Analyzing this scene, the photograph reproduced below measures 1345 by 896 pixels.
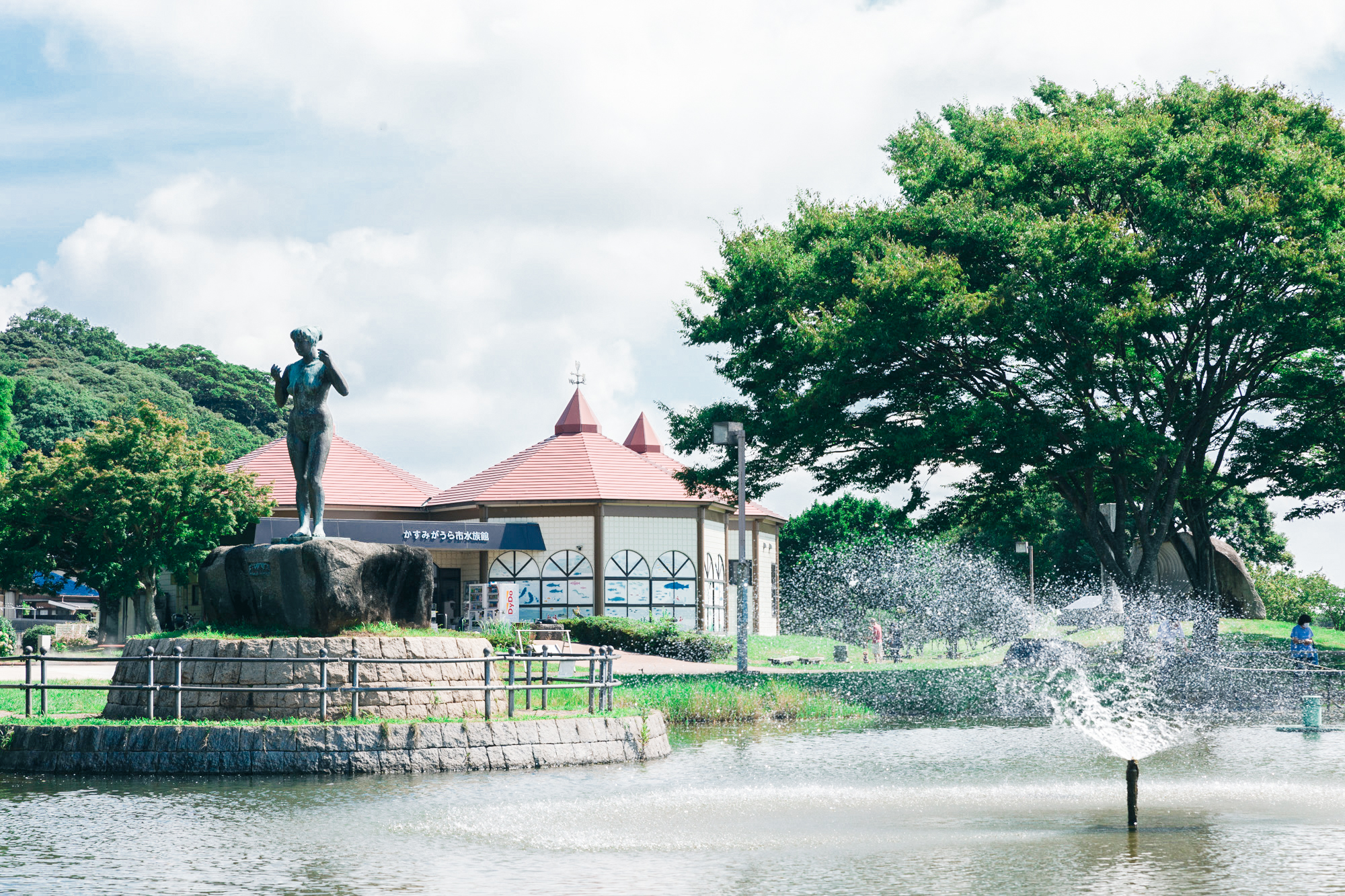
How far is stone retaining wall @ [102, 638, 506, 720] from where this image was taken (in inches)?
661

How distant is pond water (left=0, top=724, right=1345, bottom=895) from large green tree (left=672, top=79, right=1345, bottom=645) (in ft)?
39.3

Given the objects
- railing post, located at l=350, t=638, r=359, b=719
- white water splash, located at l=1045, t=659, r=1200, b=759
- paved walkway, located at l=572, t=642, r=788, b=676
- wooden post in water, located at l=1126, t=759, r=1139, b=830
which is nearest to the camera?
wooden post in water, located at l=1126, t=759, r=1139, b=830

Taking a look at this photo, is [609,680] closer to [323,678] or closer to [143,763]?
[323,678]

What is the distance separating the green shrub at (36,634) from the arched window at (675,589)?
18.9 meters

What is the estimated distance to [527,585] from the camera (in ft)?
154

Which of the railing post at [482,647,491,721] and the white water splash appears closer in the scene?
the railing post at [482,647,491,721]

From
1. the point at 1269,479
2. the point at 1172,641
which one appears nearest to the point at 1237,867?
the point at 1172,641

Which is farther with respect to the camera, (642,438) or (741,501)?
(642,438)

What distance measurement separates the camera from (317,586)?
57.3ft

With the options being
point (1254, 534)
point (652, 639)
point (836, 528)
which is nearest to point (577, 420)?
point (652, 639)

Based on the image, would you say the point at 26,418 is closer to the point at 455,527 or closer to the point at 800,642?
the point at 455,527

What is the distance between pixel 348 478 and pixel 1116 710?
108 ft

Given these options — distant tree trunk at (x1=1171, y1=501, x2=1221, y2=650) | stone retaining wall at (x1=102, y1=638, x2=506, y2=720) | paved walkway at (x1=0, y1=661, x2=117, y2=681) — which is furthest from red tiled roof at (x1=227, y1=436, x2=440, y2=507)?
stone retaining wall at (x1=102, y1=638, x2=506, y2=720)

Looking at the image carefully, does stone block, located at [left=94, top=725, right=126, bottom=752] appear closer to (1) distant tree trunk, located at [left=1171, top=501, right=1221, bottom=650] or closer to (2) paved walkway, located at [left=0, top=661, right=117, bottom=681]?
(2) paved walkway, located at [left=0, top=661, right=117, bottom=681]
